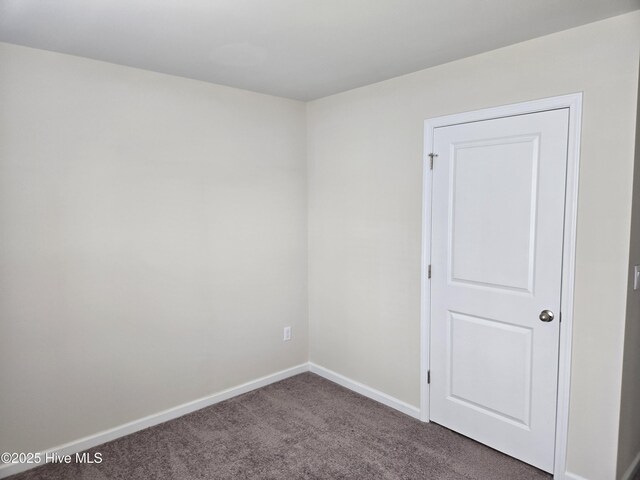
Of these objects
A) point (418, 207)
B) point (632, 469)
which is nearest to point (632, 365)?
point (632, 469)

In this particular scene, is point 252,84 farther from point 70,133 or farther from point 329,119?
point 70,133

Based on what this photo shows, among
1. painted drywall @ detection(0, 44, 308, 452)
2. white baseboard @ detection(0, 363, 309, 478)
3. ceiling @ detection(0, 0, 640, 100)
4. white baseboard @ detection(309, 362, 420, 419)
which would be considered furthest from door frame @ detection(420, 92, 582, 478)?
white baseboard @ detection(0, 363, 309, 478)

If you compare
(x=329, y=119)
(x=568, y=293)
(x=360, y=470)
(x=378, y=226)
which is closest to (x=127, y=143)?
(x=329, y=119)

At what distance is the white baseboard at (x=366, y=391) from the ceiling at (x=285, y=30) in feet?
7.62

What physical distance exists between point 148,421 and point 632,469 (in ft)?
9.59

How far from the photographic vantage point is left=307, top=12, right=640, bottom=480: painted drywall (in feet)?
6.91

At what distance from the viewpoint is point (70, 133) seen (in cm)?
254

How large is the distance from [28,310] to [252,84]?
2.04 meters

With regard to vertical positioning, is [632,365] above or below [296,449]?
above

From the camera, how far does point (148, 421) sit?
2.94 m

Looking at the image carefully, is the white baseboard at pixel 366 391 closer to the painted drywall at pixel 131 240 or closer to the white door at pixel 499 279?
the white door at pixel 499 279

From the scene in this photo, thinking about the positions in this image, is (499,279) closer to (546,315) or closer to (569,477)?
(546,315)

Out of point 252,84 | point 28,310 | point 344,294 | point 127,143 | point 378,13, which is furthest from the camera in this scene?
point 344,294

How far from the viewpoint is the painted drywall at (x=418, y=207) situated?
2.11 metres
